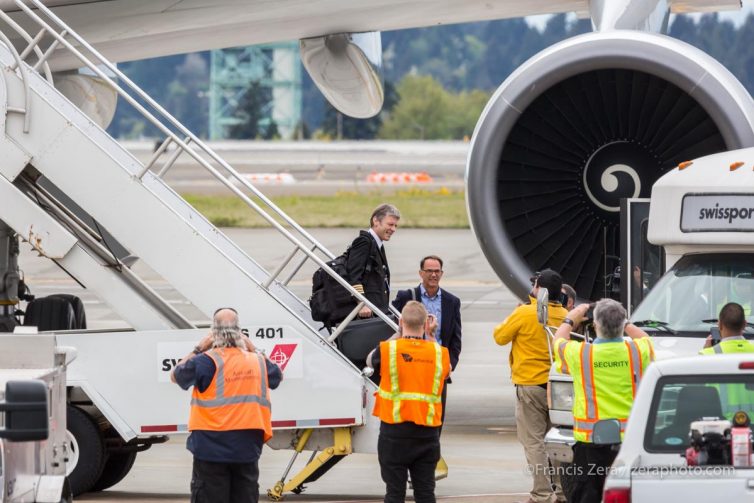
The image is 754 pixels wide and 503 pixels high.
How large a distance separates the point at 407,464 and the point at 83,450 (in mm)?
2422

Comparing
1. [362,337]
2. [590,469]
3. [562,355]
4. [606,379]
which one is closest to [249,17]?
[362,337]

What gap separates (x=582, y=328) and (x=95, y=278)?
3222 millimetres

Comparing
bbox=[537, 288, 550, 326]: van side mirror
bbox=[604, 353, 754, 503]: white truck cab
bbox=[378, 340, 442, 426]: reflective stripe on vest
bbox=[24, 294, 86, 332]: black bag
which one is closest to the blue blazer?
bbox=[537, 288, 550, 326]: van side mirror

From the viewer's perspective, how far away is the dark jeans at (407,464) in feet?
25.2

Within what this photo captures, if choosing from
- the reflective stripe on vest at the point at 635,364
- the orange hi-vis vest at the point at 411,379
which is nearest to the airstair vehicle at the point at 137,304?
the orange hi-vis vest at the point at 411,379

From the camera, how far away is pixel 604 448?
7.10 m

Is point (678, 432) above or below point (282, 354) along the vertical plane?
below

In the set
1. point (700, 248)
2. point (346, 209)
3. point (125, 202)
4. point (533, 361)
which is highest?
point (346, 209)

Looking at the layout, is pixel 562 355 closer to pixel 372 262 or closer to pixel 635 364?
pixel 635 364

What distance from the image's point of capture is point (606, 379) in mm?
7078

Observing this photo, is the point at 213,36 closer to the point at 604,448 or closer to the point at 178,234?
the point at 178,234

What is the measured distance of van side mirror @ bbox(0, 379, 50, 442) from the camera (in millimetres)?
5273

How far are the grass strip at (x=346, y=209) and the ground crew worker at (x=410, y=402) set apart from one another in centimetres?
2858

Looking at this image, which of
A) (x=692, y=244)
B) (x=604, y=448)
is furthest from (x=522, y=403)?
(x=604, y=448)
